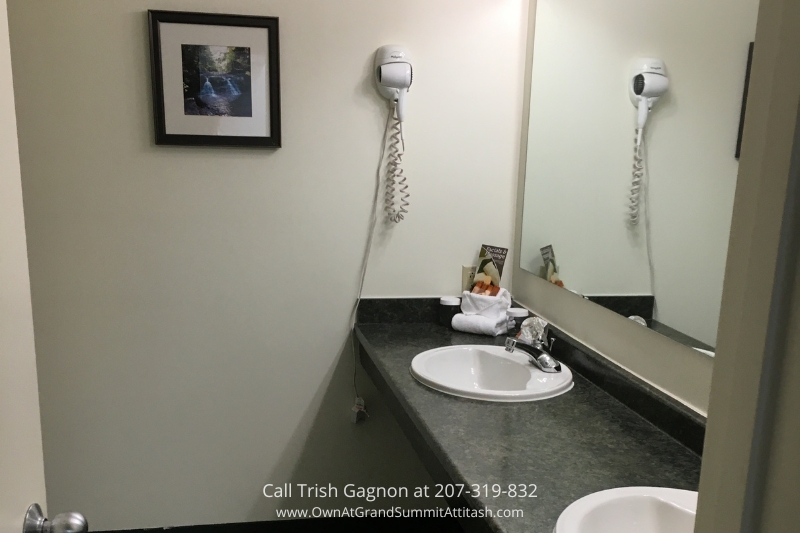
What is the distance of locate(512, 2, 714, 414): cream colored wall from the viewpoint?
1.32 m

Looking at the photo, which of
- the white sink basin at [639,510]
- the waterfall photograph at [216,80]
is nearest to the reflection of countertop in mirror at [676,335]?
the white sink basin at [639,510]

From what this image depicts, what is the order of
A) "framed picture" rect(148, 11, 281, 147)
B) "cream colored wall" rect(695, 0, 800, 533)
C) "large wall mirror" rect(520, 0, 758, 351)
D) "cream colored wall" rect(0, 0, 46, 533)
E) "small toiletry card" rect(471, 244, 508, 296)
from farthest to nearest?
"small toiletry card" rect(471, 244, 508, 296) < "framed picture" rect(148, 11, 281, 147) < "large wall mirror" rect(520, 0, 758, 351) < "cream colored wall" rect(0, 0, 46, 533) < "cream colored wall" rect(695, 0, 800, 533)

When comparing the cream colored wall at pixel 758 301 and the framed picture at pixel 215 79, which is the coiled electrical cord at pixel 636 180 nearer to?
the framed picture at pixel 215 79

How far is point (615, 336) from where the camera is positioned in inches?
63.4

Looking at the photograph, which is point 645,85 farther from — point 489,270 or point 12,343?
point 12,343

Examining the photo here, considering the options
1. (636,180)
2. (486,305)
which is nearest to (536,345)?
(486,305)

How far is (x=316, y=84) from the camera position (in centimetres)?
193

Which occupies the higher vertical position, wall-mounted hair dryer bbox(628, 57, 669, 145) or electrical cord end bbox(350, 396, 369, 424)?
wall-mounted hair dryer bbox(628, 57, 669, 145)

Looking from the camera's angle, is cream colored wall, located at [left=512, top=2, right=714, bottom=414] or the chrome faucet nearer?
cream colored wall, located at [left=512, top=2, right=714, bottom=414]

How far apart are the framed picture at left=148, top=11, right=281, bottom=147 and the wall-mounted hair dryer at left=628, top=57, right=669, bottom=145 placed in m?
1.06

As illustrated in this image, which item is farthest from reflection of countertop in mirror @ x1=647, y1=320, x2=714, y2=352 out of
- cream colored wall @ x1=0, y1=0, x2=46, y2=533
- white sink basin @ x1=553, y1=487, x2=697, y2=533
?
cream colored wall @ x1=0, y1=0, x2=46, y2=533

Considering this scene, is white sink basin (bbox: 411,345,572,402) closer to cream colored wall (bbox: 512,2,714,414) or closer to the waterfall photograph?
cream colored wall (bbox: 512,2,714,414)

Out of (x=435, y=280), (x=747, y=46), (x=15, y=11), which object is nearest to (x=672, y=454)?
(x=747, y=46)

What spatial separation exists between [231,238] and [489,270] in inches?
35.1
